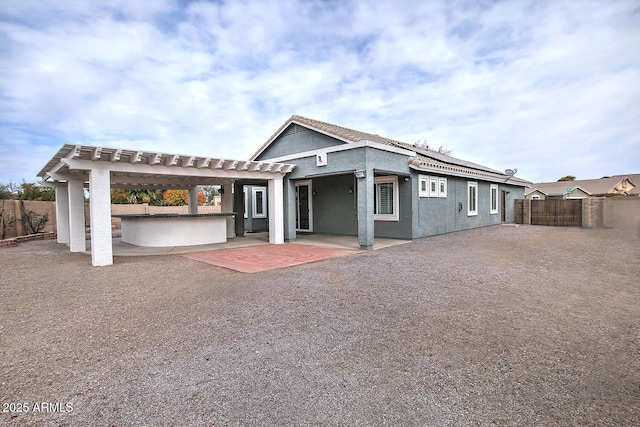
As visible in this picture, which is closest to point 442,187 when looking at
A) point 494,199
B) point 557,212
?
point 494,199

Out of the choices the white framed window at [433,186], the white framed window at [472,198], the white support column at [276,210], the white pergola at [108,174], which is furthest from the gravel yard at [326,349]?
the white framed window at [472,198]

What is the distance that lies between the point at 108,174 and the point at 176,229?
3795mm

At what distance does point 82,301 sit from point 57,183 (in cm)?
1052

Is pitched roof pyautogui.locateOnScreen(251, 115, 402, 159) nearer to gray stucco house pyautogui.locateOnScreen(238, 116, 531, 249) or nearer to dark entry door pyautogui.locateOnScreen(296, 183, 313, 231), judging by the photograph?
gray stucco house pyautogui.locateOnScreen(238, 116, 531, 249)

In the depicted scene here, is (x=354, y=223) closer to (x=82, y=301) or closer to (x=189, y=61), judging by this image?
(x=189, y=61)

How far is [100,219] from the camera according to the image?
7949mm

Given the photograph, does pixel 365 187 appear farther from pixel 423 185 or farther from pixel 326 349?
pixel 326 349

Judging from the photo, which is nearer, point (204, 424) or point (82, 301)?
point (204, 424)

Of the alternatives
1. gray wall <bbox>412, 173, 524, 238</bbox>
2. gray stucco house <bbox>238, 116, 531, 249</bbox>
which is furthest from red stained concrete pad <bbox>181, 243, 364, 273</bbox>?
gray wall <bbox>412, 173, 524, 238</bbox>

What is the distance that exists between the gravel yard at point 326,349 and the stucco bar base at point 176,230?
198 inches

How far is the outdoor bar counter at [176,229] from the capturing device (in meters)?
11.4

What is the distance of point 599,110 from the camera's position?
1523cm

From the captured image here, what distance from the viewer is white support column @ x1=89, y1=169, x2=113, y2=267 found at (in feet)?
25.8

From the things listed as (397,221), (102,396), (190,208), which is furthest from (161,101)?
(102,396)
